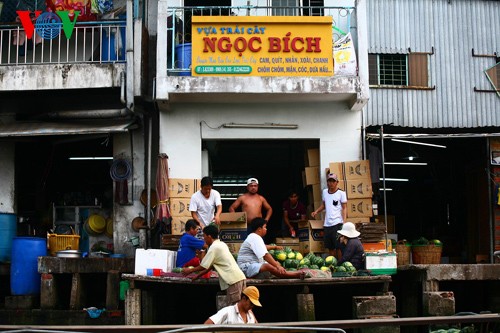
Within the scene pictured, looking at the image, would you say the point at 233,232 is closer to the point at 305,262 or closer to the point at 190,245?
the point at 190,245

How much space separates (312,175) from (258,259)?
3725 millimetres

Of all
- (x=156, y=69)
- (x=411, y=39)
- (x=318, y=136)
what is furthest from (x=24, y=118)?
(x=411, y=39)

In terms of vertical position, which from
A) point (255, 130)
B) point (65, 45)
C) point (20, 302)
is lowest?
point (20, 302)

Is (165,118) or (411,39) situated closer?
(165,118)

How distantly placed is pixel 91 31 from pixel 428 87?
20.6 feet

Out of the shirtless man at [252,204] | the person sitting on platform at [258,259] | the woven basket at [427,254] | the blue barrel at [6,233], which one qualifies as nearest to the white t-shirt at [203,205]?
the shirtless man at [252,204]

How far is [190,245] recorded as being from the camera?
1220 centimetres

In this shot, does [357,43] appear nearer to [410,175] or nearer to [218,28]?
[218,28]

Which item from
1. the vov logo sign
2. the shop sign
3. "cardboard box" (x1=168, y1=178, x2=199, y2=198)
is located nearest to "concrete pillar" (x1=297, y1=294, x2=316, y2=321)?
"cardboard box" (x1=168, y1=178, x2=199, y2=198)

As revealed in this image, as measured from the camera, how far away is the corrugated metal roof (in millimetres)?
15719

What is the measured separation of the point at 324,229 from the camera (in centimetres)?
1384

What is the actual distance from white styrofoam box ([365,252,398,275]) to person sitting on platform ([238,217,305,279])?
1.48 m

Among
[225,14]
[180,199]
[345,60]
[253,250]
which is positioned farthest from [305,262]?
[225,14]

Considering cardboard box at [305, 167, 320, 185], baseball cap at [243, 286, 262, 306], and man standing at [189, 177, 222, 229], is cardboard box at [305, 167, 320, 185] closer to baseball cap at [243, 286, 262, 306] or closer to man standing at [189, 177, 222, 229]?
man standing at [189, 177, 222, 229]
